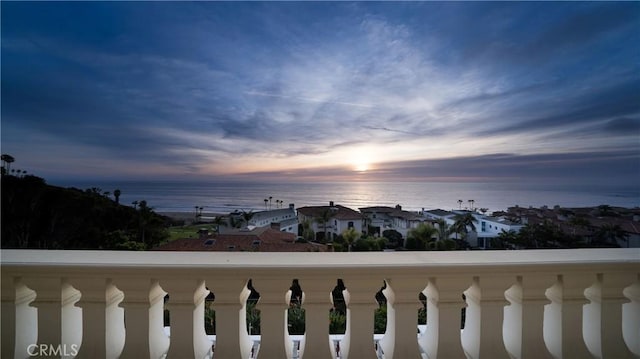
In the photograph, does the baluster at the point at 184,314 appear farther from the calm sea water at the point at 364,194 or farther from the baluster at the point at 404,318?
the baluster at the point at 404,318

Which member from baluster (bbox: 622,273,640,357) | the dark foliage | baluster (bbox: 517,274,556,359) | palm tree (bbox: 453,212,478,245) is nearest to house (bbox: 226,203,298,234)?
the dark foliage

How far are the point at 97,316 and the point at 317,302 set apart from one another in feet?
2.81

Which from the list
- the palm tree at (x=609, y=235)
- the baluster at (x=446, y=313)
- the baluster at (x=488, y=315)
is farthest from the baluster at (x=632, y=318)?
the baluster at (x=446, y=313)

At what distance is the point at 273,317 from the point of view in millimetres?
1193

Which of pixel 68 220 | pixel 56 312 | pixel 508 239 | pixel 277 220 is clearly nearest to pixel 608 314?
pixel 508 239

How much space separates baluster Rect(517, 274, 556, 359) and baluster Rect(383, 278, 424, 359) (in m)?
0.42

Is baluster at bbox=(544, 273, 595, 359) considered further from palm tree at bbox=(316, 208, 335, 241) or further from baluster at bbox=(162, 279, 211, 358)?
baluster at bbox=(162, 279, 211, 358)

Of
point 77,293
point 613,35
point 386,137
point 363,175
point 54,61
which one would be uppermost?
point 613,35

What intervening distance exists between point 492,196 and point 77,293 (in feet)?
6.51

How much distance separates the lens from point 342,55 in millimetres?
1715

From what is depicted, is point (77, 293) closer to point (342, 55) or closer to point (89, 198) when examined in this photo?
point (89, 198)

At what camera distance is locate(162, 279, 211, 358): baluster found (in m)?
1.16

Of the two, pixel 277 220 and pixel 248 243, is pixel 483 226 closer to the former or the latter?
pixel 277 220

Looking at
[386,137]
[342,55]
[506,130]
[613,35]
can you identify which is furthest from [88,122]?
[613,35]
